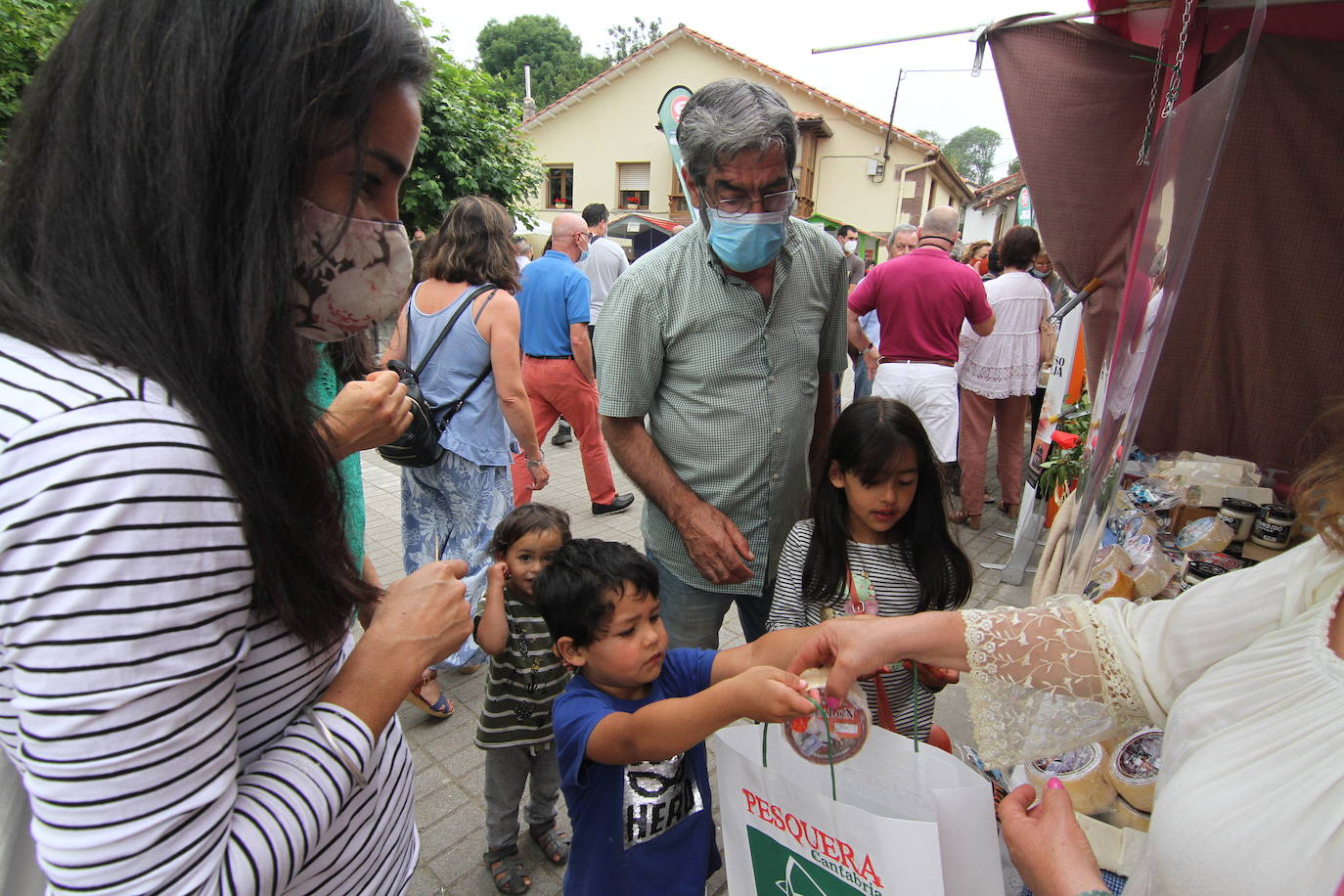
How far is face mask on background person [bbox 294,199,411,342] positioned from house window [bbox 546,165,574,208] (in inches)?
1025

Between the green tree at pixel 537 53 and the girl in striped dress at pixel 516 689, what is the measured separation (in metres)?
49.4

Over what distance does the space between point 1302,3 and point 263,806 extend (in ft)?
8.92

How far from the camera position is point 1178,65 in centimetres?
185

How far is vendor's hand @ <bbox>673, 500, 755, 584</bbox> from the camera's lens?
2.01 m

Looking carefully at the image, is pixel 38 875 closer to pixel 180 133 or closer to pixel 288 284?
pixel 288 284

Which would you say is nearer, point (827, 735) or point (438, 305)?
point (827, 735)

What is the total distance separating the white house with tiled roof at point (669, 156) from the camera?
21.1m

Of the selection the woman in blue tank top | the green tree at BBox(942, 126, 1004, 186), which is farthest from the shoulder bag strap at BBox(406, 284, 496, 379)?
the green tree at BBox(942, 126, 1004, 186)

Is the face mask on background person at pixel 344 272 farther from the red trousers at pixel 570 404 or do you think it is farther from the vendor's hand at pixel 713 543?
the red trousers at pixel 570 404

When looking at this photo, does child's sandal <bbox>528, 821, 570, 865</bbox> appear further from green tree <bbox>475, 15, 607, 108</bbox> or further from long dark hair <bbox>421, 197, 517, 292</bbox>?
green tree <bbox>475, 15, 607, 108</bbox>

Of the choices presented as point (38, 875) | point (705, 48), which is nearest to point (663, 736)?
point (38, 875)

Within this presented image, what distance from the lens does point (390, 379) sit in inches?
60.8

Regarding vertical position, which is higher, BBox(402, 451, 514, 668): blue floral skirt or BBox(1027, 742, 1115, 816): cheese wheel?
BBox(402, 451, 514, 668): blue floral skirt

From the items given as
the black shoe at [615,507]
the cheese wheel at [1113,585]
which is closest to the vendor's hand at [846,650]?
the cheese wheel at [1113,585]
